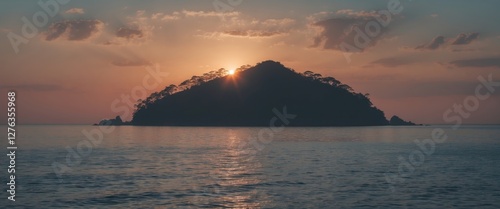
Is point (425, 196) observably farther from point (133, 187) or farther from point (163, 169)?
point (163, 169)

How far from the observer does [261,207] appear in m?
37.4

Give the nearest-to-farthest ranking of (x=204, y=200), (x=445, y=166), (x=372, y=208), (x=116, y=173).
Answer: (x=372, y=208) → (x=204, y=200) → (x=116, y=173) → (x=445, y=166)

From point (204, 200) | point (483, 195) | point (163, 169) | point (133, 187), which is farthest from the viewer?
point (163, 169)

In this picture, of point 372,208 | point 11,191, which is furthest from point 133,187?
point 372,208

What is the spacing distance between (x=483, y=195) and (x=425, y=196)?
18.6 ft

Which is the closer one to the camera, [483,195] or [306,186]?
[483,195]

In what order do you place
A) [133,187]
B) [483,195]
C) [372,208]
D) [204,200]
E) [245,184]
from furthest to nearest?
[245,184] < [133,187] < [483,195] < [204,200] < [372,208]

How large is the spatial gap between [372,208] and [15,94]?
95.1 feet

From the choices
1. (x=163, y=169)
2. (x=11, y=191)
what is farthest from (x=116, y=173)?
(x=11, y=191)

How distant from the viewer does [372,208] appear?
121 ft

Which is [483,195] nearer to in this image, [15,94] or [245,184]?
[245,184]

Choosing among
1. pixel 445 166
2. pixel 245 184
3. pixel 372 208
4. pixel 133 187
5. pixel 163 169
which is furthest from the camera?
pixel 445 166

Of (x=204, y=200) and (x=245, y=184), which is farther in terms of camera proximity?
(x=245, y=184)

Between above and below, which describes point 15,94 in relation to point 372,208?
above
